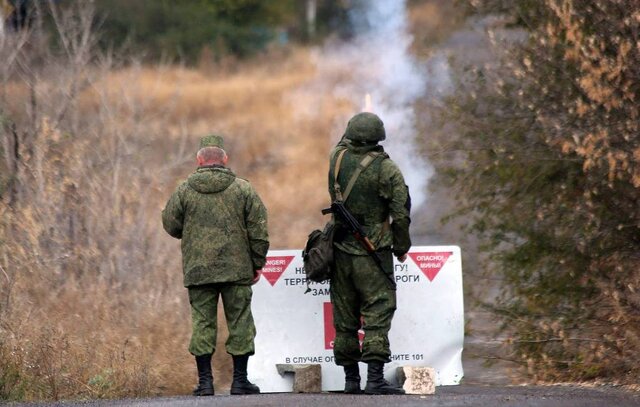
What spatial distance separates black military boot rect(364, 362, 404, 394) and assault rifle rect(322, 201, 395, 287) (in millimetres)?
582

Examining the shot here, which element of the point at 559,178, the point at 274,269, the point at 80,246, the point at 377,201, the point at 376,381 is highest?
the point at 559,178

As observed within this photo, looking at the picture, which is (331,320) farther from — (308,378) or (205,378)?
(205,378)

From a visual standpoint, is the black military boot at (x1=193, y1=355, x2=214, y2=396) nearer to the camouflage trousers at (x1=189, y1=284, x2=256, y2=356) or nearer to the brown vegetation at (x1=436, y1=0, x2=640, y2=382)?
the camouflage trousers at (x1=189, y1=284, x2=256, y2=356)

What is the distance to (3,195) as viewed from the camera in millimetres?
12000

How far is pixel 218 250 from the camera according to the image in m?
8.84

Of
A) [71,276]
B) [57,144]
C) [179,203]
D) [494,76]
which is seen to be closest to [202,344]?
[179,203]

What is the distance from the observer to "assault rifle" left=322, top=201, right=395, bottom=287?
28.4ft

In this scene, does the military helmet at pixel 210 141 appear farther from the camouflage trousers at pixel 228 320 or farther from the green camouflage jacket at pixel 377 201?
the camouflage trousers at pixel 228 320

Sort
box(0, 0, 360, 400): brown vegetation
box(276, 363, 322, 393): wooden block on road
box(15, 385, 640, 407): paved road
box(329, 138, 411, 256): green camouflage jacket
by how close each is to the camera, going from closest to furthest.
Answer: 1. box(15, 385, 640, 407): paved road
2. box(329, 138, 411, 256): green camouflage jacket
3. box(276, 363, 322, 393): wooden block on road
4. box(0, 0, 360, 400): brown vegetation

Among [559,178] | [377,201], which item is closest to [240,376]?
[377,201]

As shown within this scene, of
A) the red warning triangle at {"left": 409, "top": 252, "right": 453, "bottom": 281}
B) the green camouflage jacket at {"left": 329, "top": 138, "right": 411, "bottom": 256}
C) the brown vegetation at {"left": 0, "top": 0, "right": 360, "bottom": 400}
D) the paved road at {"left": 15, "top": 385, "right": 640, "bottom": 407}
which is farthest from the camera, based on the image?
the brown vegetation at {"left": 0, "top": 0, "right": 360, "bottom": 400}

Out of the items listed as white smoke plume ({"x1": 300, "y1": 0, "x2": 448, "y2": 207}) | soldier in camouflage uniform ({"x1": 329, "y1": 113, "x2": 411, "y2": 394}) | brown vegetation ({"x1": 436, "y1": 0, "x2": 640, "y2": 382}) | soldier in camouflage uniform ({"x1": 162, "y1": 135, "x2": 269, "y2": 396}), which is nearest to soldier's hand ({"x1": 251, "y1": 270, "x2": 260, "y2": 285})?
soldier in camouflage uniform ({"x1": 162, "y1": 135, "x2": 269, "y2": 396})

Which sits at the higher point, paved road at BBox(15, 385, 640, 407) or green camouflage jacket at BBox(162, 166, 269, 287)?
green camouflage jacket at BBox(162, 166, 269, 287)

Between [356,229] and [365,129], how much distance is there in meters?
0.67
